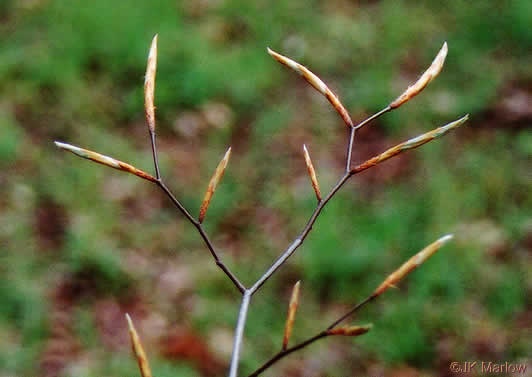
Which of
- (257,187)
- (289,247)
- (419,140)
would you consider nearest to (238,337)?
(289,247)

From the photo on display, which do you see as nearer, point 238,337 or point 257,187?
point 238,337

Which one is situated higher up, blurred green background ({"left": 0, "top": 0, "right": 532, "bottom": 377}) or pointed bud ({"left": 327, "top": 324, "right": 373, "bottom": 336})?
pointed bud ({"left": 327, "top": 324, "right": 373, "bottom": 336})

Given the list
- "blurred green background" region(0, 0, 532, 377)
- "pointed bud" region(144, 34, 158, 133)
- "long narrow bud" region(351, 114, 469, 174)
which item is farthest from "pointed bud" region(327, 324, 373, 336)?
"blurred green background" region(0, 0, 532, 377)

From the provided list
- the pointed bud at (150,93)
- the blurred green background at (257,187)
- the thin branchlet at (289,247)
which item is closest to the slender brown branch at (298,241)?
the thin branchlet at (289,247)

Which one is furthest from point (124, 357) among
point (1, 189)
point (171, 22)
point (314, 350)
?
point (171, 22)

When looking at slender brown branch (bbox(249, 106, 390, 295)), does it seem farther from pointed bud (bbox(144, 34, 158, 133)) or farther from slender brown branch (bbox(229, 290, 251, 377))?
pointed bud (bbox(144, 34, 158, 133))

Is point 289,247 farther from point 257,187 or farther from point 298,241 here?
point 257,187

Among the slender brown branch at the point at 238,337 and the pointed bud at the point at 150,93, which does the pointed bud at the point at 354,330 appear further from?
the pointed bud at the point at 150,93

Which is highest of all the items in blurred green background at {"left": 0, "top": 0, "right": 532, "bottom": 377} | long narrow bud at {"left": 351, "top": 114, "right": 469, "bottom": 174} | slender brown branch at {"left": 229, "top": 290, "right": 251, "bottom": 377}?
long narrow bud at {"left": 351, "top": 114, "right": 469, "bottom": 174}
